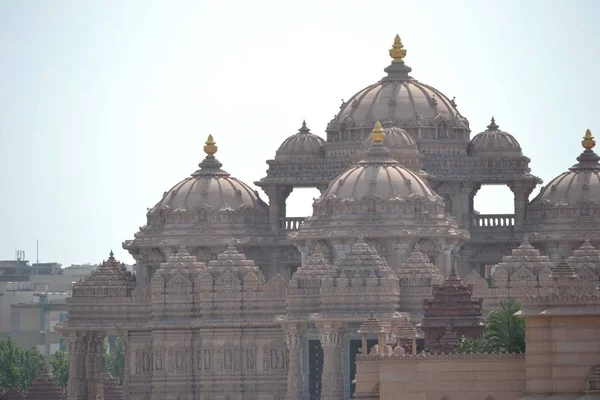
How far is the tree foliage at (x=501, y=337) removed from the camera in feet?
455

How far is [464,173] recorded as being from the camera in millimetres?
187125

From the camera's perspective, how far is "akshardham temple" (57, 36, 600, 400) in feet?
565

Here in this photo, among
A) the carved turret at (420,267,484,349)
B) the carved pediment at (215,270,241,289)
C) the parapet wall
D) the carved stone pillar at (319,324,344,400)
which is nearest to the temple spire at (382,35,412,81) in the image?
the carved pediment at (215,270,241,289)

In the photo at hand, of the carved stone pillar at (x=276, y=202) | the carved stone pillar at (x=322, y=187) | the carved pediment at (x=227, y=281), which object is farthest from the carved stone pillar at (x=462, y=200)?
the carved pediment at (x=227, y=281)

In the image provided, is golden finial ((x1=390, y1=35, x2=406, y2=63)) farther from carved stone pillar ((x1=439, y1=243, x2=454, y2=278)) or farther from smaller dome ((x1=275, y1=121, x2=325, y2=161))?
carved stone pillar ((x1=439, y1=243, x2=454, y2=278))

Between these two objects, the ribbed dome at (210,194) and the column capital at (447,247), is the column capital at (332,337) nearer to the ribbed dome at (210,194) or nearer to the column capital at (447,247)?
the column capital at (447,247)

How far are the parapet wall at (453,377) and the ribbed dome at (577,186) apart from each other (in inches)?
2138

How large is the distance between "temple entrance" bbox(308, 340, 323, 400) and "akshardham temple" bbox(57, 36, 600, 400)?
0.06 metres

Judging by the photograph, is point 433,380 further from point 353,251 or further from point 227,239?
A: point 227,239

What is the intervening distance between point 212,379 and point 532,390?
56180mm

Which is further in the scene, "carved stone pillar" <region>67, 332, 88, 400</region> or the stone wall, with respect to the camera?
"carved stone pillar" <region>67, 332, 88, 400</region>

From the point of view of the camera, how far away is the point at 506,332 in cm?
14400

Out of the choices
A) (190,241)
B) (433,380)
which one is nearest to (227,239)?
(190,241)

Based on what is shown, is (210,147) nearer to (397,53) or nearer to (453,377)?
(397,53)
